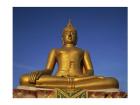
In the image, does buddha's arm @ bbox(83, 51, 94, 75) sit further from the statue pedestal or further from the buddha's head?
the statue pedestal

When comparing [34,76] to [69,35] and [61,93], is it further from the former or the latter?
[69,35]

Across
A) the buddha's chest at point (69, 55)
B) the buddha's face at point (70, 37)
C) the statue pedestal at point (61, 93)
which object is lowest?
the statue pedestal at point (61, 93)

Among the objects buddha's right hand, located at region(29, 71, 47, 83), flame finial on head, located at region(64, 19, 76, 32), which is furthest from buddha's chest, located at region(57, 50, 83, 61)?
buddha's right hand, located at region(29, 71, 47, 83)

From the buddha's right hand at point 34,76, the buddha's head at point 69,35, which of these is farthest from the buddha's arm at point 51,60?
the buddha's right hand at point 34,76

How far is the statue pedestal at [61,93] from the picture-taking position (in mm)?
5449

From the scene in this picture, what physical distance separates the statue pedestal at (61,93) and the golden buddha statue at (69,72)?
1.8 inches

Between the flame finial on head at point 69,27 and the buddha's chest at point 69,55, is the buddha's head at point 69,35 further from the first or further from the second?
the buddha's chest at point 69,55

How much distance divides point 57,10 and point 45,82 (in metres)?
0.86

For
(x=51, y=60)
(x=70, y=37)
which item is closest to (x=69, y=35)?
(x=70, y=37)

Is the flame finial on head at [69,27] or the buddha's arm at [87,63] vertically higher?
the flame finial on head at [69,27]
